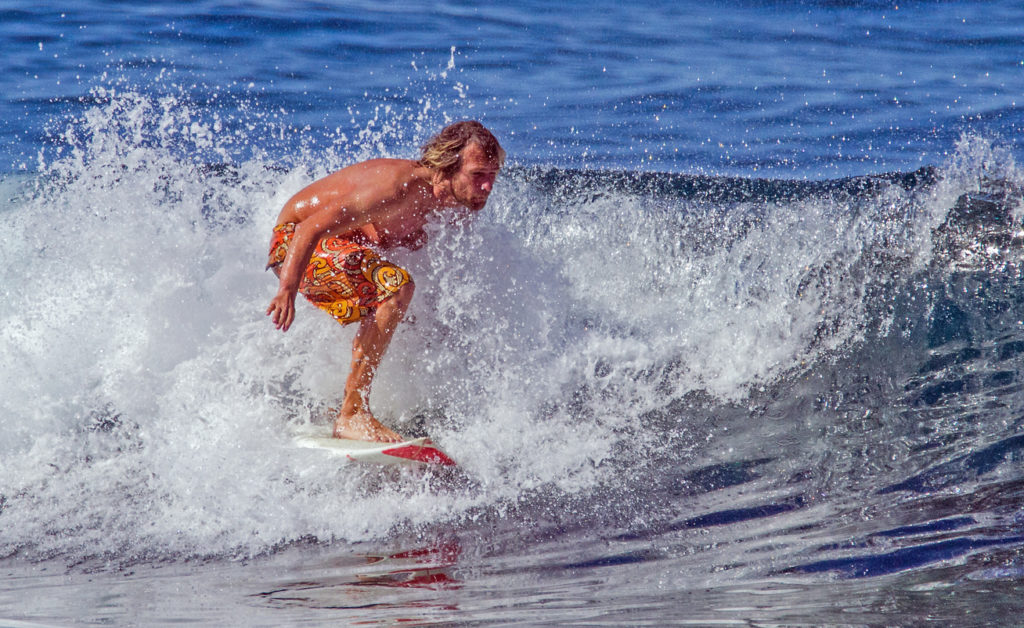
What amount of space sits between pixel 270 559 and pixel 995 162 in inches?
208

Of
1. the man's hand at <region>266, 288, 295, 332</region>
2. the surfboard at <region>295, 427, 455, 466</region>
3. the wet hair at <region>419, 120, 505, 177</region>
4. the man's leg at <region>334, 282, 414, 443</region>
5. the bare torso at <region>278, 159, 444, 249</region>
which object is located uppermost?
the wet hair at <region>419, 120, 505, 177</region>

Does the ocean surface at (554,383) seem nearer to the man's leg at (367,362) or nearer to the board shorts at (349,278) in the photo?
the man's leg at (367,362)

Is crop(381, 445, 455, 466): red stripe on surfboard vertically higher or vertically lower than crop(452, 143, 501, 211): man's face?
lower

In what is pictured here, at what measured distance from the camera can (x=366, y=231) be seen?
458cm

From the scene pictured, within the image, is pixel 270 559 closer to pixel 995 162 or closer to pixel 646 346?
pixel 646 346

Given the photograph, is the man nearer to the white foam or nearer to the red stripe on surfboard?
the red stripe on surfboard

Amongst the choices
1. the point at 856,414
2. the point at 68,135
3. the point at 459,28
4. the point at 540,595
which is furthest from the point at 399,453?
the point at 459,28

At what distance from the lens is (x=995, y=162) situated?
20.5 feet

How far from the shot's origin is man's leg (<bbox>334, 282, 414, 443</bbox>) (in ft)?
14.1

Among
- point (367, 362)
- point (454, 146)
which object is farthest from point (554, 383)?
point (454, 146)

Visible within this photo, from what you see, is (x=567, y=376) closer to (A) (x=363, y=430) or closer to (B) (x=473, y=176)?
(A) (x=363, y=430)

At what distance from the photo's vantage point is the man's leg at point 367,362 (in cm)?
430

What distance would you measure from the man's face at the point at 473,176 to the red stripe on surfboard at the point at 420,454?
3.57 ft

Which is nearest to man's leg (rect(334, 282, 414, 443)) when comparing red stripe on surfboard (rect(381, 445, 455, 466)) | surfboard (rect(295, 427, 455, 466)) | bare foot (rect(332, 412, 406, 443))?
bare foot (rect(332, 412, 406, 443))
